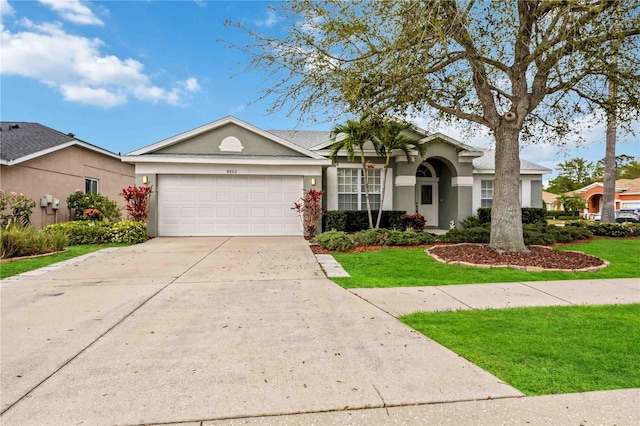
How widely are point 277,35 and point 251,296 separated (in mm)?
6049

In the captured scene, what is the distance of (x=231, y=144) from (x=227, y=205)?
2.33 meters

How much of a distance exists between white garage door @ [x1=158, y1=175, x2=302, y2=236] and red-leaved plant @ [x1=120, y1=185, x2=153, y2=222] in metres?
0.61

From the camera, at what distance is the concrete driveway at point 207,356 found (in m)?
2.50

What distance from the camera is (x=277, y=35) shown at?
805 cm

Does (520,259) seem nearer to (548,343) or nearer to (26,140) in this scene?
(548,343)

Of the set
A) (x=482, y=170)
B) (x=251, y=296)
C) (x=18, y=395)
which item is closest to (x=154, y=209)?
(x=251, y=296)

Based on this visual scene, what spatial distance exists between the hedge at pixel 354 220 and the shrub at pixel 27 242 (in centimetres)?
854

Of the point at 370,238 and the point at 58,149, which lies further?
the point at 58,149

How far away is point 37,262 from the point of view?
8180 millimetres

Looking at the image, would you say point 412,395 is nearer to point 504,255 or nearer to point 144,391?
point 144,391

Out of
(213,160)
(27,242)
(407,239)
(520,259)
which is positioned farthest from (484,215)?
(27,242)

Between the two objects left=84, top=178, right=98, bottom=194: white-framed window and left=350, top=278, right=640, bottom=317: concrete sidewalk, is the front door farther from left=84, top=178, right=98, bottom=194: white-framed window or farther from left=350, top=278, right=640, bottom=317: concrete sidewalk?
left=84, top=178, right=98, bottom=194: white-framed window

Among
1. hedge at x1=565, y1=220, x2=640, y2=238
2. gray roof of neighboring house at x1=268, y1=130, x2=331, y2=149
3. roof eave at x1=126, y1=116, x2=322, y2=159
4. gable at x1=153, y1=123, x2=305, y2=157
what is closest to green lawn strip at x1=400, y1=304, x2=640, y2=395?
roof eave at x1=126, y1=116, x2=322, y2=159

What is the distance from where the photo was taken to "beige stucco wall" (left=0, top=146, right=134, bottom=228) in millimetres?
12219
